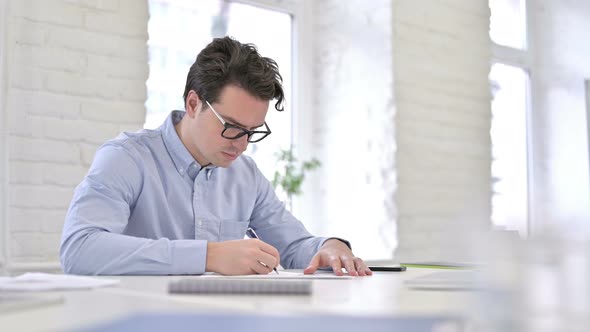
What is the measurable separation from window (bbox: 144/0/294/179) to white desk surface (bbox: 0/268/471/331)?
2.09 meters

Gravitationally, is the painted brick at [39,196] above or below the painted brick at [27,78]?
below

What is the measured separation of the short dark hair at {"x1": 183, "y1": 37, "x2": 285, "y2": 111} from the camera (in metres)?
2.09

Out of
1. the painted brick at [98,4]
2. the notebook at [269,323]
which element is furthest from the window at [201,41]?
the notebook at [269,323]

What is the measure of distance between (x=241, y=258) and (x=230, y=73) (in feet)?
2.26

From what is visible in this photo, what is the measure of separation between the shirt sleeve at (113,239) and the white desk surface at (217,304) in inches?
16.3

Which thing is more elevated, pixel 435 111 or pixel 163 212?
pixel 435 111

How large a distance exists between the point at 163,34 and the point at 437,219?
1608mm

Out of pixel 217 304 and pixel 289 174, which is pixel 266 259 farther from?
pixel 289 174

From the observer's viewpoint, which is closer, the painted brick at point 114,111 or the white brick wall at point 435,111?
the painted brick at point 114,111

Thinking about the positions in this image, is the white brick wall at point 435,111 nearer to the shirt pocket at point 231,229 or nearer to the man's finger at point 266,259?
the shirt pocket at point 231,229

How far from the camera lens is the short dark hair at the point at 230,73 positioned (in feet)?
6.87

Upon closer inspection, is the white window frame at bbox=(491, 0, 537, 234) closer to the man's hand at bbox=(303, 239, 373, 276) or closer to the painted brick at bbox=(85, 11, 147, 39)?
the painted brick at bbox=(85, 11, 147, 39)

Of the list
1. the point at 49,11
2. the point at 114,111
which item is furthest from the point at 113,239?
the point at 49,11

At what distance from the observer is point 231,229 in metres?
2.22
